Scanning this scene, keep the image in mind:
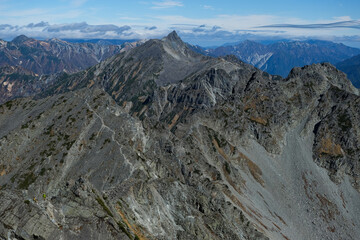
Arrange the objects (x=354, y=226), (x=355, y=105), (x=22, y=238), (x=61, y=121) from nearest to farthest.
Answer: (x=22, y=238) → (x=61, y=121) → (x=354, y=226) → (x=355, y=105)

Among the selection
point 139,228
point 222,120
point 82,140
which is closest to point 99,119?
point 82,140

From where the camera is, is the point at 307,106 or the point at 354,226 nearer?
the point at 354,226

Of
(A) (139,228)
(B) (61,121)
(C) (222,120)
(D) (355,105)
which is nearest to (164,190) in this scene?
(A) (139,228)

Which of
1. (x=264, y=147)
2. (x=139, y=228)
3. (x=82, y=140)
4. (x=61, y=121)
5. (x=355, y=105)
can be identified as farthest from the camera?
(x=355, y=105)

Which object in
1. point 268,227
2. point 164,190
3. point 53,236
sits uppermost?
point 53,236

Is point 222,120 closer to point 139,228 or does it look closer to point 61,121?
point 61,121

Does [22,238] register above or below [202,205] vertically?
above
